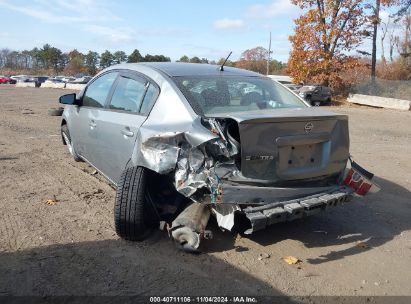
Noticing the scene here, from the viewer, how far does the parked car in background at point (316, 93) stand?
26.1 metres

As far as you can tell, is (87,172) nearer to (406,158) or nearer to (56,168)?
(56,168)

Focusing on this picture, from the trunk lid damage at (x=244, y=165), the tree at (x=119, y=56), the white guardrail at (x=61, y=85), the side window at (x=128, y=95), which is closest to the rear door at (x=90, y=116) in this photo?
the side window at (x=128, y=95)

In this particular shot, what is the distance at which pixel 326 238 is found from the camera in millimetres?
4461

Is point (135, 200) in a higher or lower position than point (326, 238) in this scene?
higher

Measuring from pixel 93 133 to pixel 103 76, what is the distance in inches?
33.5

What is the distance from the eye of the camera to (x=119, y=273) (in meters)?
3.55

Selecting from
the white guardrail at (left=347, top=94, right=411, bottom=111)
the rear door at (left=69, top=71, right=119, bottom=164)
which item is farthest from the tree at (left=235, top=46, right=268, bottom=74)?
the rear door at (left=69, top=71, right=119, bottom=164)

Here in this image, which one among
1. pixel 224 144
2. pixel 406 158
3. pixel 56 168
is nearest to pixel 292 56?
pixel 406 158

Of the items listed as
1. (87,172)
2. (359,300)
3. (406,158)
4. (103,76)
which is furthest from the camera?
(406,158)

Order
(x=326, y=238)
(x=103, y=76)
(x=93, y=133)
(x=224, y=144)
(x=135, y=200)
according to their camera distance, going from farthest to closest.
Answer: (x=103, y=76), (x=93, y=133), (x=326, y=238), (x=135, y=200), (x=224, y=144)

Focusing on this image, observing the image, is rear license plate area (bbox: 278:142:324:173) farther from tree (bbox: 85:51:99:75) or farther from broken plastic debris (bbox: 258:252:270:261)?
tree (bbox: 85:51:99:75)

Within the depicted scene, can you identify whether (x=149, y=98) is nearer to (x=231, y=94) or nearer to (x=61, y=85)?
(x=231, y=94)

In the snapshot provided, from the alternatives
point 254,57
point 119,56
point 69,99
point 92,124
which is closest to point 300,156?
point 92,124

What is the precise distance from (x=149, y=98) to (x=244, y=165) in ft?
4.52
